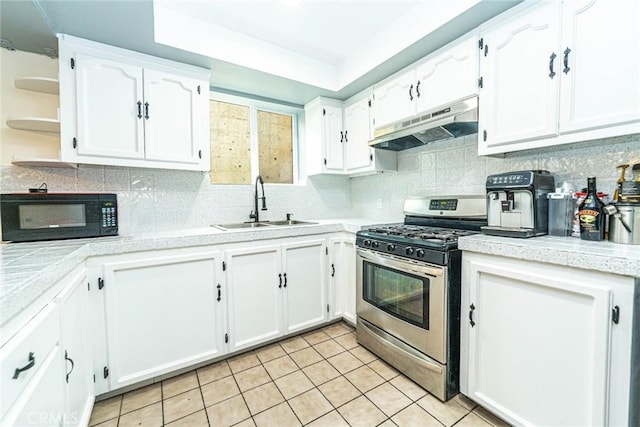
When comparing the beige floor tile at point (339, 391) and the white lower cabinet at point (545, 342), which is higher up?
the white lower cabinet at point (545, 342)

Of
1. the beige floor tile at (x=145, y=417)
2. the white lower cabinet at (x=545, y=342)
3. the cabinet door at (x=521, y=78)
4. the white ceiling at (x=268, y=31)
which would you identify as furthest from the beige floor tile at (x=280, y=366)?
the white ceiling at (x=268, y=31)

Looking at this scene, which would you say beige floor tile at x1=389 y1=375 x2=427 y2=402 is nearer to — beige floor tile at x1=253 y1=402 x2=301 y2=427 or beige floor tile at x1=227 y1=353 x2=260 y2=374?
beige floor tile at x1=253 y1=402 x2=301 y2=427

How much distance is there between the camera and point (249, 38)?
2.17 meters

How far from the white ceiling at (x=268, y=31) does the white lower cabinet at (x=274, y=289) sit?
58.0 inches

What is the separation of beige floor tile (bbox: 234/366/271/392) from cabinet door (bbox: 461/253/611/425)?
4.11 feet

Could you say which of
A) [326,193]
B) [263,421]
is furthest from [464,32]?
[263,421]

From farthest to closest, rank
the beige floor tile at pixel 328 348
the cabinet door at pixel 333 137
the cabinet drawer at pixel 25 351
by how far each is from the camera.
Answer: the cabinet door at pixel 333 137 < the beige floor tile at pixel 328 348 < the cabinet drawer at pixel 25 351

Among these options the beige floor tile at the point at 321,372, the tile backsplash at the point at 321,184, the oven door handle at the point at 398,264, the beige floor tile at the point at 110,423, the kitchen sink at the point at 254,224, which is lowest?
the beige floor tile at the point at 110,423

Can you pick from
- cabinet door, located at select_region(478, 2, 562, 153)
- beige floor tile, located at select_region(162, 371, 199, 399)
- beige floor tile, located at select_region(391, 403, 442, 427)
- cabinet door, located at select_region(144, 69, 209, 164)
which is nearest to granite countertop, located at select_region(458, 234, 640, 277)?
cabinet door, located at select_region(478, 2, 562, 153)

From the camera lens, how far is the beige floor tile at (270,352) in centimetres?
207

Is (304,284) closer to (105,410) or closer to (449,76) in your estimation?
(105,410)

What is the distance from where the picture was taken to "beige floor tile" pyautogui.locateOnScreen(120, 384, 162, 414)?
1592 mm

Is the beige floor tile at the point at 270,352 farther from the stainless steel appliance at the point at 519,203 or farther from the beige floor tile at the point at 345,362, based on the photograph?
the stainless steel appliance at the point at 519,203

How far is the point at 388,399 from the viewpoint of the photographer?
5.30 ft
